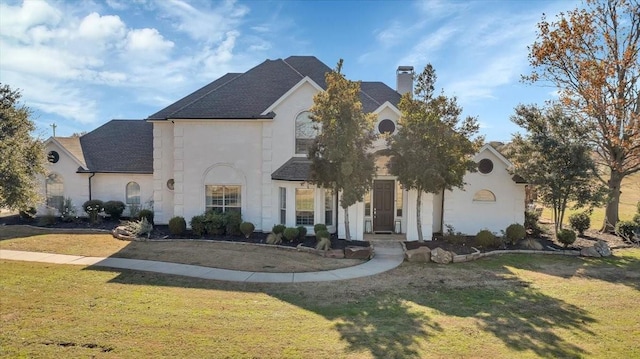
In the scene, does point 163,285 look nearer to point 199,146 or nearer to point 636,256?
point 199,146

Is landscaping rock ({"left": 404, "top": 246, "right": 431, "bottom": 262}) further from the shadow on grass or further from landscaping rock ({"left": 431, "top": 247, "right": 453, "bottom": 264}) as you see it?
the shadow on grass

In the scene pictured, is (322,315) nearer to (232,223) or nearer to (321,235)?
(321,235)

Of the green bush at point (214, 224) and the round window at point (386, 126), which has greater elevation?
the round window at point (386, 126)

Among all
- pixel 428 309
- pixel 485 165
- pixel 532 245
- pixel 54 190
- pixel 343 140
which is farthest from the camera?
pixel 54 190

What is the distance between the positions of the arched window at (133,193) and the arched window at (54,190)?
429cm

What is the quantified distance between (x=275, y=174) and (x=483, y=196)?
37.0ft

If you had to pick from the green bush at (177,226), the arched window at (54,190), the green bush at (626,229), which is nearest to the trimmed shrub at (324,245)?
the green bush at (177,226)

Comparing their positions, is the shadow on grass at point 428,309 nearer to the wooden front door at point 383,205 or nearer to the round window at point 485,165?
the wooden front door at point 383,205

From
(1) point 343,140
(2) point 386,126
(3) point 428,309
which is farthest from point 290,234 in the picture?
(3) point 428,309

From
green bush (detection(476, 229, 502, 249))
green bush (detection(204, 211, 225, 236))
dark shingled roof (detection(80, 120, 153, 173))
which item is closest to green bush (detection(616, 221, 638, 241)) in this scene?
green bush (detection(476, 229, 502, 249))

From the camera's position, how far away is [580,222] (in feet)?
65.9

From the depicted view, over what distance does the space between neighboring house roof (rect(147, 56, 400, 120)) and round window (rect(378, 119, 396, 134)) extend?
6.81 feet

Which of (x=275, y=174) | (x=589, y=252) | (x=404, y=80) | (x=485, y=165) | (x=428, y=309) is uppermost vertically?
(x=404, y=80)

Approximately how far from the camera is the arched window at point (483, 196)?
19188 mm
